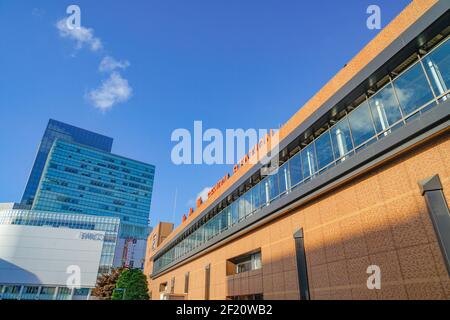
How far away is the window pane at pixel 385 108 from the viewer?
11.7m

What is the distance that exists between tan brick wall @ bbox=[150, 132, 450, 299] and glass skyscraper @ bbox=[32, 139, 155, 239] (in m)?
138

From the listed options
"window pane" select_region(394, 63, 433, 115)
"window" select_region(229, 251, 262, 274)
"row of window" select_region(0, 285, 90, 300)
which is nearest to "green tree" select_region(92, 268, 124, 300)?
"row of window" select_region(0, 285, 90, 300)

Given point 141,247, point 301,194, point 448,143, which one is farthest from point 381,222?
point 141,247

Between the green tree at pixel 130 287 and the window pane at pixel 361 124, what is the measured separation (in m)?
47.3

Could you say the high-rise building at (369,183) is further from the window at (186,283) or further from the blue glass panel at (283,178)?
the window at (186,283)

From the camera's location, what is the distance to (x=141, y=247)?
131 m

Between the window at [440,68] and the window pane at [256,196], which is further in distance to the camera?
the window pane at [256,196]

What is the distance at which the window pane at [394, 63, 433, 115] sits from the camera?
34.7 feet

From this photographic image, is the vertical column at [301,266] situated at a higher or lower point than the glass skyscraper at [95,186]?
lower

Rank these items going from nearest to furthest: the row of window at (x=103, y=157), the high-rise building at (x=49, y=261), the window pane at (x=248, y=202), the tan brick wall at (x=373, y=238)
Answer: the tan brick wall at (x=373, y=238), the window pane at (x=248, y=202), the high-rise building at (x=49, y=261), the row of window at (x=103, y=157)

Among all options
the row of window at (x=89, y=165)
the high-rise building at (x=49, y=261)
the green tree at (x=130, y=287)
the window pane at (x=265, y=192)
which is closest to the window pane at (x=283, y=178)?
the window pane at (x=265, y=192)

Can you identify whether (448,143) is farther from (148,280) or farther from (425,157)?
(148,280)

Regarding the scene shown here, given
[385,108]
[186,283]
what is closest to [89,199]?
[186,283]

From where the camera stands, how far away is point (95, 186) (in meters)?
145
